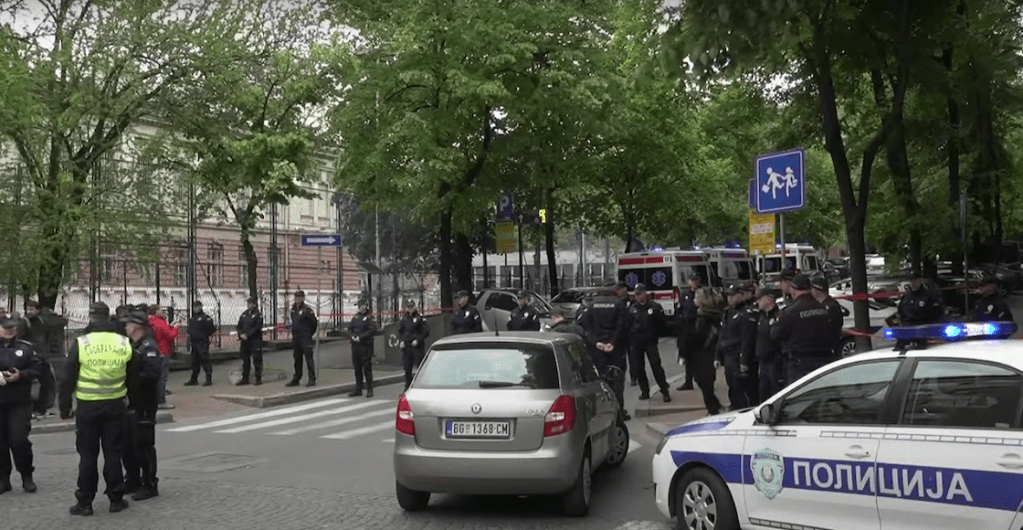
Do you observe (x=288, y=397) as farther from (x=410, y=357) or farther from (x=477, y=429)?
(x=477, y=429)

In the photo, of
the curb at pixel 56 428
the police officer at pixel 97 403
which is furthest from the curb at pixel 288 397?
the police officer at pixel 97 403

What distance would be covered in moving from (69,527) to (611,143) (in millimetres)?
27359

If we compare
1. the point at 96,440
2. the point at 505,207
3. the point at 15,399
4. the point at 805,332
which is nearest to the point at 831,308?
the point at 805,332

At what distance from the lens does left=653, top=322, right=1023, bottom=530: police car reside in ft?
20.0

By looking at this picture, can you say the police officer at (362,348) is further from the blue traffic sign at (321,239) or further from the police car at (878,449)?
the police car at (878,449)

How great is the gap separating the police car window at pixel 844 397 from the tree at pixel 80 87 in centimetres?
1664

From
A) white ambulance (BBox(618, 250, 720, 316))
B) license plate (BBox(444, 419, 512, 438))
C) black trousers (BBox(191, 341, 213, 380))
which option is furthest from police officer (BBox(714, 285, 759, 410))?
white ambulance (BBox(618, 250, 720, 316))

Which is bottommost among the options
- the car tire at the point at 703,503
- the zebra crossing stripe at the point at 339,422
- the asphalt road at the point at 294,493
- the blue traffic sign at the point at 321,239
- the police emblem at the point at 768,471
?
the zebra crossing stripe at the point at 339,422

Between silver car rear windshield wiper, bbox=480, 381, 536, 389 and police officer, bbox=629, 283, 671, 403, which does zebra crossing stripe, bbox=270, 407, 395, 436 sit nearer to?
police officer, bbox=629, 283, 671, 403

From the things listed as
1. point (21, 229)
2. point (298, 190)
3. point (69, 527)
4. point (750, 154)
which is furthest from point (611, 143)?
point (69, 527)

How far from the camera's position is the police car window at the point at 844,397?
6.79m

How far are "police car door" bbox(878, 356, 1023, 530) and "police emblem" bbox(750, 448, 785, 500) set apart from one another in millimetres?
Result: 744

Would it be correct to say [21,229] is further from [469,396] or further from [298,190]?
[469,396]

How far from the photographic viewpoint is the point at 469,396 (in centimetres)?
862
